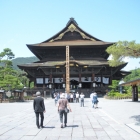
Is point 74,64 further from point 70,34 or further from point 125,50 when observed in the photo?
point 125,50

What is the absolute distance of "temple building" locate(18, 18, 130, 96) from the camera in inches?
1793

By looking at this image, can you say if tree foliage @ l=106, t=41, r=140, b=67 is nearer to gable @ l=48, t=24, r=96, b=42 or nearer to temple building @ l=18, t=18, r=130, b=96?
temple building @ l=18, t=18, r=130, b=96

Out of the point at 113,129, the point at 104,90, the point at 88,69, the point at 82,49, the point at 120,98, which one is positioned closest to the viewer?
the point at 113,129

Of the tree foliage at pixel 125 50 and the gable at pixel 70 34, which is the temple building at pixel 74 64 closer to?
the gable at pixel 70 34

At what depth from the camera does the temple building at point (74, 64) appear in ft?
149

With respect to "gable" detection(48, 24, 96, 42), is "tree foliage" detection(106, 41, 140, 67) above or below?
below

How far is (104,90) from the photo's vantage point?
145ft

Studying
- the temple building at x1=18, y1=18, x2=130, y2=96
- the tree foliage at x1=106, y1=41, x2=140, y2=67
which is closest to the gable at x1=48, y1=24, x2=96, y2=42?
the temple building at x1=18, y1=18, x2=130, y2=96

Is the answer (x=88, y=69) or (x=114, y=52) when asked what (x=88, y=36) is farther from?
(x=114, y=52)

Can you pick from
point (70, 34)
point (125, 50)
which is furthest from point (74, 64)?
point (125, 50)

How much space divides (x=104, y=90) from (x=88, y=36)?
1530 centimetres

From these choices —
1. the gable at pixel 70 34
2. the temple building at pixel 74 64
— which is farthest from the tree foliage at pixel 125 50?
the gable at pixel 70 34

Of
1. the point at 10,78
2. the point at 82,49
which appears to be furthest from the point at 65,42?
the point at 10,78

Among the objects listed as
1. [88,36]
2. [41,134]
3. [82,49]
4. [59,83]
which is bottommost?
[41,134]
